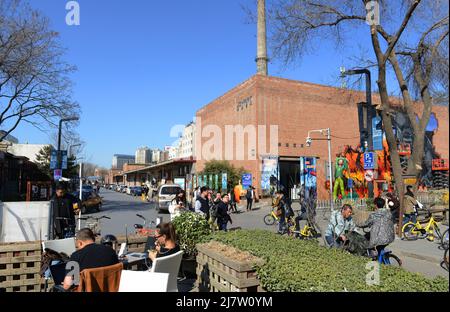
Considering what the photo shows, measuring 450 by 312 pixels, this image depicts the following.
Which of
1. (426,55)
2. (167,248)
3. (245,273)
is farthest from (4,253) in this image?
(426,55)

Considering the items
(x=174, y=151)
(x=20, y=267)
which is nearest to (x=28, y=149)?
(x=174, y=151)

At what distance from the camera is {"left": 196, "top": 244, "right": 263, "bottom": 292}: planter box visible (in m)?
4.61

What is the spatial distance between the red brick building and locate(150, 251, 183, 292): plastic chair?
28.5 m

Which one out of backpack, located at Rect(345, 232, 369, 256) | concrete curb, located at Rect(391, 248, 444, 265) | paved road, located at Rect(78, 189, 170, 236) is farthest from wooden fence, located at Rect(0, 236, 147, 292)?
concrete curb, located at Rect(391, 248, 444, 265)

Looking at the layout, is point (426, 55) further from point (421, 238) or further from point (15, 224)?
point (15, 224)

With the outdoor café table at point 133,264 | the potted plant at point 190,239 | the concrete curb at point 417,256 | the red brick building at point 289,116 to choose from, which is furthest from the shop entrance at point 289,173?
the outdoor café table at point 133,264

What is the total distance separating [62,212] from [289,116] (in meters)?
28.8

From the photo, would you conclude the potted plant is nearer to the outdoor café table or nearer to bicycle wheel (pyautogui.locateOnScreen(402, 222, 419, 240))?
the outdoor café table

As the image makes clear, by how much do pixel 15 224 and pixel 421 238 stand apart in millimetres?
11572

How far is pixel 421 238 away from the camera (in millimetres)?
12188

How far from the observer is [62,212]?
8922mm

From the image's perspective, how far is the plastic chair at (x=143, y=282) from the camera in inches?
150

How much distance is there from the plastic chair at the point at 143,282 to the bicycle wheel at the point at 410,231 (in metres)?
10.7

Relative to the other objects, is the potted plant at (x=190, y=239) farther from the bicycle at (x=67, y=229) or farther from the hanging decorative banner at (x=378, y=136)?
the hanging decorative banner at (x=378, y=136)
